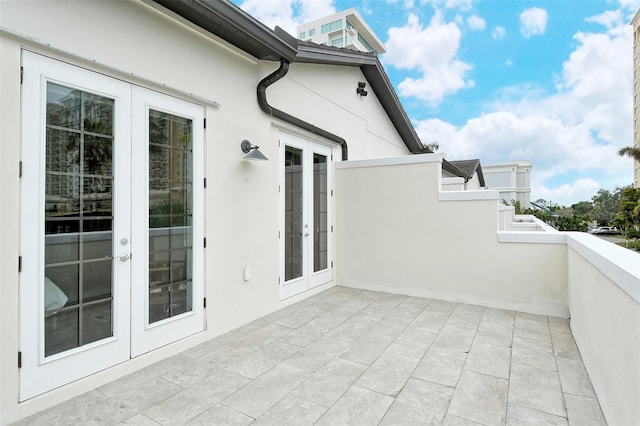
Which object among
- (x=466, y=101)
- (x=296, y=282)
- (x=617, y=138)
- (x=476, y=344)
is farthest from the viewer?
(x=617, y=138)

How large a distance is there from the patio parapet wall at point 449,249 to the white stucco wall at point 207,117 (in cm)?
107

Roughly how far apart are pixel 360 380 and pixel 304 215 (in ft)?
9.71

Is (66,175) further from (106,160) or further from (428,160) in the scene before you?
(428,160)

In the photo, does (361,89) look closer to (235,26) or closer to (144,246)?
(235,26)

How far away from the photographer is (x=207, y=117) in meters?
3.44

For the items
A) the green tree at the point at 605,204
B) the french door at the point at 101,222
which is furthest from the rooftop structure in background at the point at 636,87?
the french door at the point at 101,222

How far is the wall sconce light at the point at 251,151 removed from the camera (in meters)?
3.72

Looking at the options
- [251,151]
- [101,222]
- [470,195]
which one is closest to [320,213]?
[251,151]

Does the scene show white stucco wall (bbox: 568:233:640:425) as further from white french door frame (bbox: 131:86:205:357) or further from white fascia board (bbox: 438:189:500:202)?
white french door frame (bbox: 131:86:205:357)

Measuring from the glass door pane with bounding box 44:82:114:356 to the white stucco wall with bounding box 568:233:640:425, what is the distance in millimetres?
3497

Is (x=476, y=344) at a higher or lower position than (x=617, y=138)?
lower

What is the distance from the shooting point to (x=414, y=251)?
5230 millimetres

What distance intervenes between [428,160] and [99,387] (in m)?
4.95

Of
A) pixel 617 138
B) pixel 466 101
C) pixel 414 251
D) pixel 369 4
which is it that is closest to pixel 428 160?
pixel 414 251
